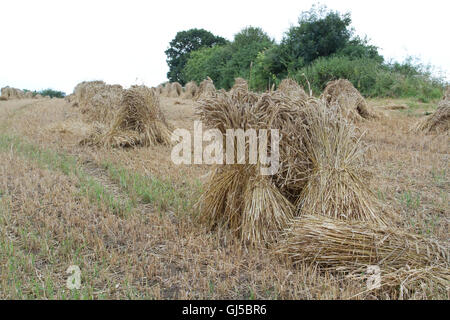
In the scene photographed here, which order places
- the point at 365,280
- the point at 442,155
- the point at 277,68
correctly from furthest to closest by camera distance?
the point at 277,68, the point at 442,155, the point at 365,280

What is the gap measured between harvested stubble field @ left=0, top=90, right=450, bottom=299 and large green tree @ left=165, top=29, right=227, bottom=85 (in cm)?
4746

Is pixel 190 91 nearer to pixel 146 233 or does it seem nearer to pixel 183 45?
pixel 146 233

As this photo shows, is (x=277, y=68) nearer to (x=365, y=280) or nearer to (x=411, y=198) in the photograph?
(x=411, y=198)

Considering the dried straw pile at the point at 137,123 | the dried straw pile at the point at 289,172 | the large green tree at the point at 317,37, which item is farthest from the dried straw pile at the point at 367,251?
the large green tree at the point at 317,37

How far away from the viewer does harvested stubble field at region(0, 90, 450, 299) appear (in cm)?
231

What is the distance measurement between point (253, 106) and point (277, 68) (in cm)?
1734

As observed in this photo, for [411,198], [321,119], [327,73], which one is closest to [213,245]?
[321,119]

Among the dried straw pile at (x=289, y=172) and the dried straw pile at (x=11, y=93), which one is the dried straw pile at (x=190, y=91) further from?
the dried straw pile at (x=289, y=172)

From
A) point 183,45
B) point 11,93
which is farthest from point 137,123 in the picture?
point 183,45

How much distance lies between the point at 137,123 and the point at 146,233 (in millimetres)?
4751

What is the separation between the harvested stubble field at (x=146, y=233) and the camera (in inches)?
91.0

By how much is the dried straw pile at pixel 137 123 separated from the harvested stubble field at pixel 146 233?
3.82 ft

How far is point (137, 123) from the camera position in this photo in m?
7.55
